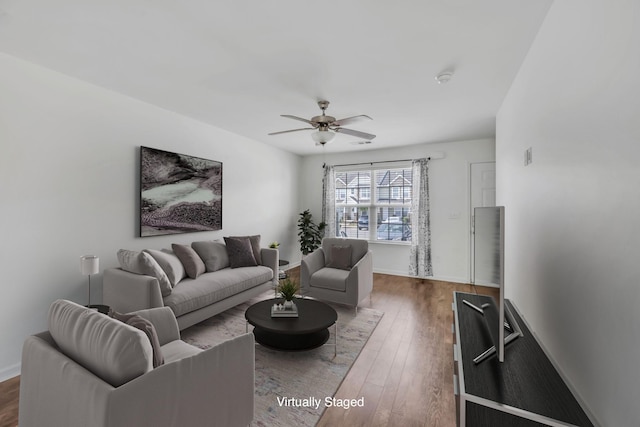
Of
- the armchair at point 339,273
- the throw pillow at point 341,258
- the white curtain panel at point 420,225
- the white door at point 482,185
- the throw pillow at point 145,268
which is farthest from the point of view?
the white curtain panel at point 420,225

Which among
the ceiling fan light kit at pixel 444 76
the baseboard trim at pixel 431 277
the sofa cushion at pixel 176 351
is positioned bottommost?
the baseboard trim at pixel 431 277

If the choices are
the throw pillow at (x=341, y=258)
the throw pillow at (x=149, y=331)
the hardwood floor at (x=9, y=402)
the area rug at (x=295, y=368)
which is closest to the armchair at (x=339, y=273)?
the throw pillow at (x=341, y=258)

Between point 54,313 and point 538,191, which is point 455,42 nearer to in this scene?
point 538,191

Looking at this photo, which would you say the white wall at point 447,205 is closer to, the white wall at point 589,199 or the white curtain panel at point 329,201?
the white curtain panel at point 329,201

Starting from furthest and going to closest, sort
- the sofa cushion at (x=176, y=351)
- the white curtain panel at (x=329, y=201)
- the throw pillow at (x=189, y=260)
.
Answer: the white curtain panel at (x=329, y=201), the throw pillow at (x=189, y=260), the sofa cushion at (x=176, y=351)

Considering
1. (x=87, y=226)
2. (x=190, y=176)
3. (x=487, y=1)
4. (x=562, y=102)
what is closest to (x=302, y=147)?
(x=190, y=176)

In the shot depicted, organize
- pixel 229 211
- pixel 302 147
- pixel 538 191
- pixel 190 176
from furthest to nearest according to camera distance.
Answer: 1. pixel 302 147
2. pixel 229 211
3. pixel 190 176
4. pixel 538 191

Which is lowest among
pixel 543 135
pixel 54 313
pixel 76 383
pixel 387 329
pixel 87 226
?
pixel 387 329

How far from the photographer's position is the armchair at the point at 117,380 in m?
1.06

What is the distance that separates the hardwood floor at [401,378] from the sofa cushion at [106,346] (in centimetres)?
115

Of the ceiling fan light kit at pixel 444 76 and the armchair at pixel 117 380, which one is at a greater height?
the ceiling fan light kit at pixel 444 76

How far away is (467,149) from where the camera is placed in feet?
15.8

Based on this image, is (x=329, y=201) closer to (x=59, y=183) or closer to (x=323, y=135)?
(x=323, y=135)

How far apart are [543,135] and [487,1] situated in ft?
2.83
